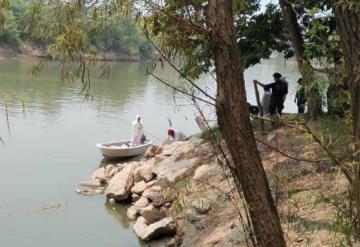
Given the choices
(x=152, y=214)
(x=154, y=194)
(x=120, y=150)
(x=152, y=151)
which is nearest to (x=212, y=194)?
(x=152, y=214)

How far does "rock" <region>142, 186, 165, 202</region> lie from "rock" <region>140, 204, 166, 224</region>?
0.44 metres

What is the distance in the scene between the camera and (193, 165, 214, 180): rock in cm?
964

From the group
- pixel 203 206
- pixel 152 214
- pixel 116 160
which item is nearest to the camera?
pixel 203 206

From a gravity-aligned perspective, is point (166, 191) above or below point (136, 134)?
above

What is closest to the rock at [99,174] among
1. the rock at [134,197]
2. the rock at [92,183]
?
the rock at [92,183]

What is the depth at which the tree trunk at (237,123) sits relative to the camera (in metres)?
2.83

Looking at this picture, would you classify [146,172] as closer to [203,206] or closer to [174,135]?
[203,206]

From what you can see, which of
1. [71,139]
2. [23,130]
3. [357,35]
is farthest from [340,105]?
[23,130]

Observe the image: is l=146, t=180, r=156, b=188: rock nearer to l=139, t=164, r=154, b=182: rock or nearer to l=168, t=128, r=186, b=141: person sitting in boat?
l=139, t=164, r=154, b=182: rock

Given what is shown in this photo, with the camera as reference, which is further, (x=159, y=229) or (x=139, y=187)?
(x=139, y=187)

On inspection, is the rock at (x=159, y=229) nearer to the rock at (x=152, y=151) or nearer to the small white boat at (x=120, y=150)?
the rock at (x=152, y=151)

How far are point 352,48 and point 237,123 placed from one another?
2.23ft

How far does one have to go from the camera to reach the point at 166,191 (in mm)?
10195

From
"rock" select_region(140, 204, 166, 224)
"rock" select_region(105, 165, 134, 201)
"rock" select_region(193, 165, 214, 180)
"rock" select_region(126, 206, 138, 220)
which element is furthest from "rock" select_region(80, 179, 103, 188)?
"rock" select_region(193, 165, 214, 180)
